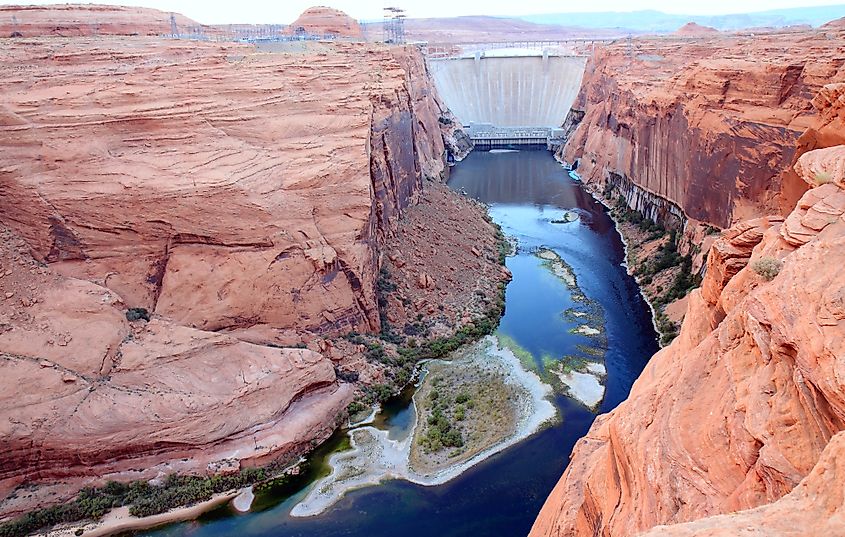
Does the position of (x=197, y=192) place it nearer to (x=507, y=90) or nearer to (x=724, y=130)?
(x=724, y=130)

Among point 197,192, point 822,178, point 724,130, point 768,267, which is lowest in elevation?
point 197,192

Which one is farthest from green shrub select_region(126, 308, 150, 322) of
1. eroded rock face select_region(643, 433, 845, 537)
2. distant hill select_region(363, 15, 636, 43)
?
distant hill select_region(363, 15, 636, 43)

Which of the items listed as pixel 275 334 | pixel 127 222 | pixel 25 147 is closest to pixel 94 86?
pixel 25 147

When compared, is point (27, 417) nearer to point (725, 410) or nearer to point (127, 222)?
point (127, 222)

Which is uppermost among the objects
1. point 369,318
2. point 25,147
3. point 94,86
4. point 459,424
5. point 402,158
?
point 94,86

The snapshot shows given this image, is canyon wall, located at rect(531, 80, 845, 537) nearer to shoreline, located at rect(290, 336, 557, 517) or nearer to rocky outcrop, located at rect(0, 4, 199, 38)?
shoreline, located at rect(290, 336, 557, 517)

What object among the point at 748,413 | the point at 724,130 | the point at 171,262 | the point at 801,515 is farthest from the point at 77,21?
the point at 801,515
